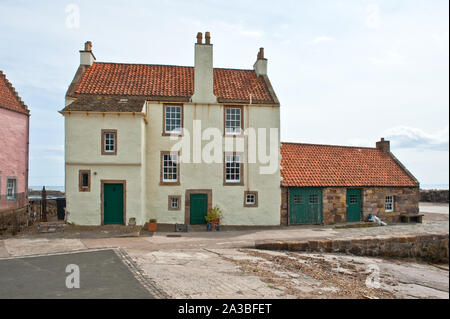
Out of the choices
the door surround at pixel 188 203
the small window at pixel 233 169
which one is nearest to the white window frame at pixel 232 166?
the small window at pixel 233 169

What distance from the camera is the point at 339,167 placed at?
23469mm

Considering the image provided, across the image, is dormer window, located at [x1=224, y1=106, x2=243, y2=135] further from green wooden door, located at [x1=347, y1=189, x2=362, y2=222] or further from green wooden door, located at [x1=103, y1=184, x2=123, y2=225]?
green wooden door, located at [x1=347, y1=189, x2=362, y2=222]

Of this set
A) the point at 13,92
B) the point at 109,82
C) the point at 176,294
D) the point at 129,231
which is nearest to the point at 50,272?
the point at 176,294

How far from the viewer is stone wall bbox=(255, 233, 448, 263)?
48.1 ft

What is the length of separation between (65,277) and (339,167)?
19.2 metres

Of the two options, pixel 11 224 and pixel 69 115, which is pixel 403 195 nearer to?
pixel 69 115

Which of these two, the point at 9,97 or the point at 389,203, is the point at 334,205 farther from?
the point at 9,97

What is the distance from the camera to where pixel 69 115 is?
18.0 meters

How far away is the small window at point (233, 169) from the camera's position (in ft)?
66.2

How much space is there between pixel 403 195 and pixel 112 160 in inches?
783

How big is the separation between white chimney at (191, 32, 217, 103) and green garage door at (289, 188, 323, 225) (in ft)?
26.0

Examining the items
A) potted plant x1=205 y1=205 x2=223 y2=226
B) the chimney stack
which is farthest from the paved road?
the chimney stack

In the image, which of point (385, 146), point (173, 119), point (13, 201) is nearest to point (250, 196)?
point (173, 119)

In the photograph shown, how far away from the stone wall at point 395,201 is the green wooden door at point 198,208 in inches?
435
